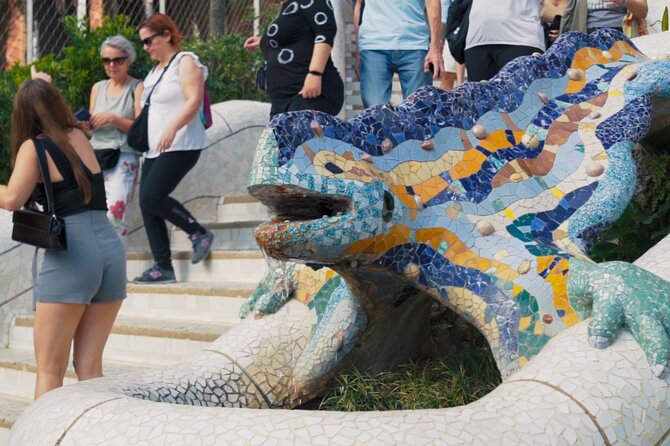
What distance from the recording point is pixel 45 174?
183 inches

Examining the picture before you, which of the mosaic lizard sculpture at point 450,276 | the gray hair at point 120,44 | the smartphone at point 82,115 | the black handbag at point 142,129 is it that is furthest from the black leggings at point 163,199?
the mosaic lizard sculpture at point 450,276

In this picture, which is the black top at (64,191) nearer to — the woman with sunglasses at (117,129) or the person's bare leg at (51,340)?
the person's bare leg at (51,340)

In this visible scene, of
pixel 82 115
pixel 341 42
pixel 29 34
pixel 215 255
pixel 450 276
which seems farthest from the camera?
pixel 29 34

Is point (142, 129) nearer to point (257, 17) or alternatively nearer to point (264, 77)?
point (264, 77)

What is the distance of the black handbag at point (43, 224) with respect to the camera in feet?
15.2

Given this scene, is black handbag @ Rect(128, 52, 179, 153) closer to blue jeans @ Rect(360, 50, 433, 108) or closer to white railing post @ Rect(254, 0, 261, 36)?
blue jeans @ Rect(360, 50, 433, 108)

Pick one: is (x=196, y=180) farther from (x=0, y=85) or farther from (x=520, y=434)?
(x=520, y=434)

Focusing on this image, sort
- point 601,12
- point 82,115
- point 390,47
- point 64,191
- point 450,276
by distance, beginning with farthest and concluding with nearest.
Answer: point 82,115
point 390,47
point 601,12
point 64,191
point 450,276

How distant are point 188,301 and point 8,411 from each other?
131 cm

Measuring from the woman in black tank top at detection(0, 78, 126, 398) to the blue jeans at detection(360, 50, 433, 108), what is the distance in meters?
1.89

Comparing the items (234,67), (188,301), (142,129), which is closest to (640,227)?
(188,301)

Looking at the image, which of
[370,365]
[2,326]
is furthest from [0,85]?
[370,365]

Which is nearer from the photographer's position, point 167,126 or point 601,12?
point 601,12

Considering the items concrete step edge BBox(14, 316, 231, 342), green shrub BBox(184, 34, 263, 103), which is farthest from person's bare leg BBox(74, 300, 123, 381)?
green shrub BBox(184, 34, 263, 103)
